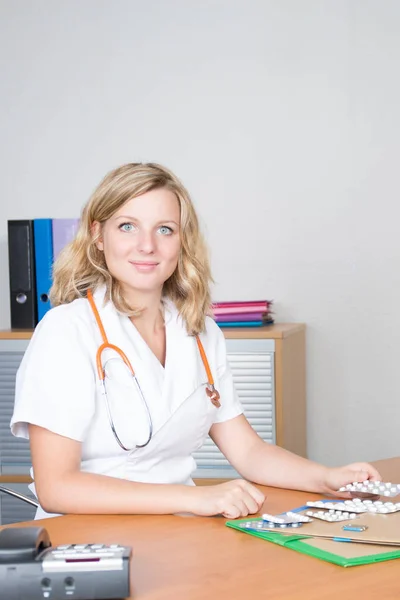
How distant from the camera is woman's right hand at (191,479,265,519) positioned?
1.65 m

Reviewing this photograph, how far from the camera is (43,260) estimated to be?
12.0 ft

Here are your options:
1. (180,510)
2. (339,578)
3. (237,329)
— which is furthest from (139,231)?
(237,329)

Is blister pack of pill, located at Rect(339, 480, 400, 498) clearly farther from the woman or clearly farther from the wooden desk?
the wooden desk

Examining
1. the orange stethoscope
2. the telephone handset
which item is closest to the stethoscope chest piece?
the orange stethoscope

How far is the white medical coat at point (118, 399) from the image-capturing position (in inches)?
72.7

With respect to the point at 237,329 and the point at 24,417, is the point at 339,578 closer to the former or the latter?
the point at 24,417

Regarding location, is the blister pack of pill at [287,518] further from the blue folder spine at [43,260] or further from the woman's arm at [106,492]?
the blue folder spine at [43,260]

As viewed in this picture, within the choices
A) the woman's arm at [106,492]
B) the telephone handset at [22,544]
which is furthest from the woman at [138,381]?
the telephone handset at [22,544]

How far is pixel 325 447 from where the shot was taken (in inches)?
149

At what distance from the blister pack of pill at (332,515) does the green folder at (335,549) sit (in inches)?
4.1

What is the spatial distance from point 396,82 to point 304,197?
1.88 feet

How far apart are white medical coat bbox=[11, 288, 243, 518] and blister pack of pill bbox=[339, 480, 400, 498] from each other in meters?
0.39

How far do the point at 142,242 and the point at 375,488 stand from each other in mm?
734

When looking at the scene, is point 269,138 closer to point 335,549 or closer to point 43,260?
point 43,260
